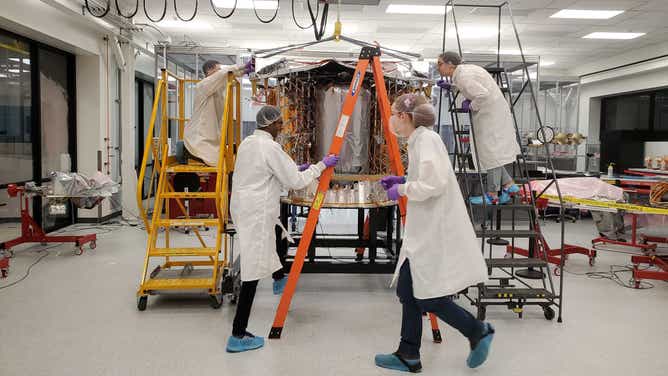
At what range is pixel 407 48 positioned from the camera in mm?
11117

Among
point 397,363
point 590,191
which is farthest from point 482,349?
point 590,191

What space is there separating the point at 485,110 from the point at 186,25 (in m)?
6.39

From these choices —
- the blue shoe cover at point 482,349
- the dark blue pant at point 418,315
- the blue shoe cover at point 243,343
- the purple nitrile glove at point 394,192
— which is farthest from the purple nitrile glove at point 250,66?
the blue shoe cover at point 482,349

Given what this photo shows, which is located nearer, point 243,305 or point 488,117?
point 243,305

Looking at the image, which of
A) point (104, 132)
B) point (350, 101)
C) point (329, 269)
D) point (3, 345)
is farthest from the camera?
point (104, 132)

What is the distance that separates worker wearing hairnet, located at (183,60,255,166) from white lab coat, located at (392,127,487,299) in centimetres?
226

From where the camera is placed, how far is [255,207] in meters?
3.20

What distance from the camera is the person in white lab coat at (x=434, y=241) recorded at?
2.72m

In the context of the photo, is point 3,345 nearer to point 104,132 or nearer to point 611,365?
point 611,365

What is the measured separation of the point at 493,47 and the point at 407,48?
173 cm

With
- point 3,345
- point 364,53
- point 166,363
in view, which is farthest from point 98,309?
point 364,53

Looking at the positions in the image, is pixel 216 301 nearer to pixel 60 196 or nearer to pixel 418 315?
pixel 418 315

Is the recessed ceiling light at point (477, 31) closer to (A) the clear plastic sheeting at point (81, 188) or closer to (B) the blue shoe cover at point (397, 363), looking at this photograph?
(A) the clear plastic sheeting at point (81, 188)

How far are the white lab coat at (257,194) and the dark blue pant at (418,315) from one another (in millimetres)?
846
